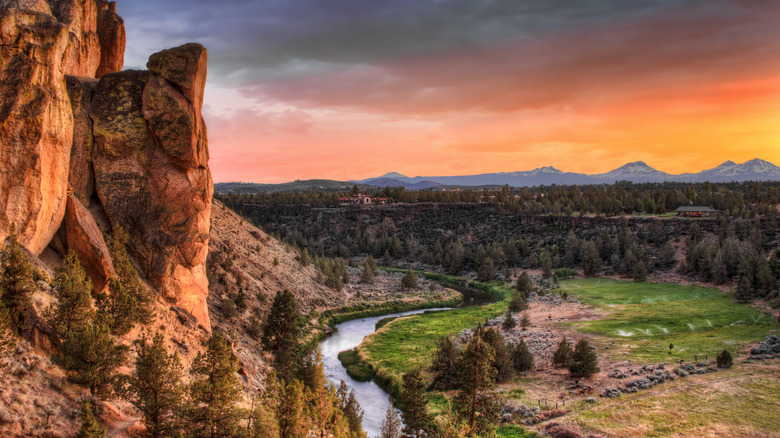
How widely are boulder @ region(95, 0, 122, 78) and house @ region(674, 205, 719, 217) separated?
125 m

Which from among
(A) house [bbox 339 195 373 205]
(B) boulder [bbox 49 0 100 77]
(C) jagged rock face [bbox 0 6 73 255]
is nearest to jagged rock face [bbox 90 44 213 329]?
(B) boulder [bbox 49 0 100 77]

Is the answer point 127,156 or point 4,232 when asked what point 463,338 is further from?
point 4,232

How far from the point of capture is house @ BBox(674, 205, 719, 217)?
112 m

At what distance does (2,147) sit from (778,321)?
229ft

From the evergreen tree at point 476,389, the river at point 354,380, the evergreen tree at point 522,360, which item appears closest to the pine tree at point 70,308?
the evergreen tree at point 476,389

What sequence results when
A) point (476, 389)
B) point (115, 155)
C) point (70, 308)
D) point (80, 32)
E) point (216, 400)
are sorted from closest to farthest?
1. point (70, 308)
2. point (216, 400)
3. point (115, 155)
4. point (80, 32)
5. point (476, 389)

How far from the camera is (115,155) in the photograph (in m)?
25.7

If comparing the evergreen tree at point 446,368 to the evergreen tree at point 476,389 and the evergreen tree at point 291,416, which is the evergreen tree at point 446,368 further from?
the evergreen tree at point 291,416

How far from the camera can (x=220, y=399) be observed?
18.8 metres

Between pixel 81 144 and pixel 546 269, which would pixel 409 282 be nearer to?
pixel 546 269

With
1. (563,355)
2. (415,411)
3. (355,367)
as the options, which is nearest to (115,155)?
(415,411)

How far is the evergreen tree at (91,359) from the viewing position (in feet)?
55.4

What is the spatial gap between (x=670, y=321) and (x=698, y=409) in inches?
1145

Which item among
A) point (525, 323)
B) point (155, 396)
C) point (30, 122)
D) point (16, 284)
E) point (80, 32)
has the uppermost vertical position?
point (80, 32)
